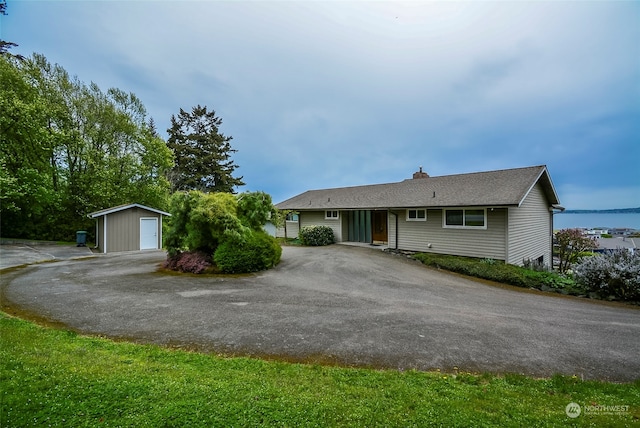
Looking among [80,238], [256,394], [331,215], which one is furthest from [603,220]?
[80,238]

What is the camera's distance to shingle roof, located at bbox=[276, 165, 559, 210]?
1265cm

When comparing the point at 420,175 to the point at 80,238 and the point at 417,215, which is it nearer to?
the point at 417,215

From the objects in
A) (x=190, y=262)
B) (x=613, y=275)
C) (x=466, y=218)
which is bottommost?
(x=613, y=275)

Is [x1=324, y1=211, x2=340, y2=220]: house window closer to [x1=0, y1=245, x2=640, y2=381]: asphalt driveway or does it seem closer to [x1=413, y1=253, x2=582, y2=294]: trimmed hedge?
[x1=413, y1=253, x2=582, y2=294]: trimmed hedge

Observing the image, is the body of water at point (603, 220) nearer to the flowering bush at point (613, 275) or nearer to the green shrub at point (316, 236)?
the flowering bush at point (613, 275)

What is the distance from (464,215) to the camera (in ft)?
44.3

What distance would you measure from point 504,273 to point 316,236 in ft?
36.6

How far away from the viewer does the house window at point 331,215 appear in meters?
19.8

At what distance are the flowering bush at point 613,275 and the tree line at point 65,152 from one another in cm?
2618

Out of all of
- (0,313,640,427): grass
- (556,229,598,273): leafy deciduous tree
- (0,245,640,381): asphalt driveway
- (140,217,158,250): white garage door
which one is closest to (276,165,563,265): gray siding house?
(556,229,598,273): leafy deciduous tree

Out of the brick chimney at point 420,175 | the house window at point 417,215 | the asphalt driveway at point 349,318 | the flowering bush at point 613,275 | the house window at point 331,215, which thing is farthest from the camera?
the brick chimney at point 420,175

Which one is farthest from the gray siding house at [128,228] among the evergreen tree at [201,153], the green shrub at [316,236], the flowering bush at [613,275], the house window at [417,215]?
the flowering bush at [613,275]

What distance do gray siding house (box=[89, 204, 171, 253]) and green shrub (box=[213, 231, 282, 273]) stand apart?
1013cm

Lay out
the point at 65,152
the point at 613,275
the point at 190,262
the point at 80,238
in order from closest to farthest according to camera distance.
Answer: the point at 613,275
the point at 190,262
the point at 80,238
the point at 65,152
